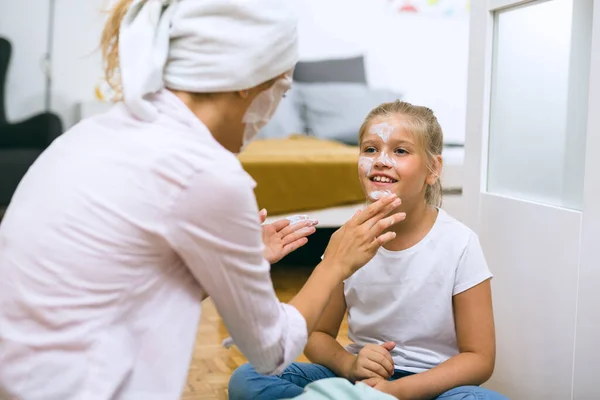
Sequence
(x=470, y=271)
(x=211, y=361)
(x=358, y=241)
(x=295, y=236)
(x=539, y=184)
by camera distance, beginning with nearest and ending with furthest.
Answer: (x=358, y=241) < (x=295, y=236) < (x=470, y=271) < (x=539, y=184) < (x=211, y=361)

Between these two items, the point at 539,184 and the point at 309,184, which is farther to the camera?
the point at 309,184

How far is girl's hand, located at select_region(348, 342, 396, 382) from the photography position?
4.20 ft

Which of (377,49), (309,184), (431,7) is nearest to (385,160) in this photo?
(309,184)

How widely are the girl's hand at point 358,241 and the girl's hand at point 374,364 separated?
0.25 metres

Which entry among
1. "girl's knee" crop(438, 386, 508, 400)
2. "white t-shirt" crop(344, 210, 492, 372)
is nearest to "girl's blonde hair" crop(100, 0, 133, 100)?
"white t-shirt" crop(344, 210, 492, 372)

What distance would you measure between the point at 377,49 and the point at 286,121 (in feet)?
3.54

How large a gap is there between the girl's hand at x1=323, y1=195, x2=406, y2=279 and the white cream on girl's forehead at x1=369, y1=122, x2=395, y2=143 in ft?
0.97

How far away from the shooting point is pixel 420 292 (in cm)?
138

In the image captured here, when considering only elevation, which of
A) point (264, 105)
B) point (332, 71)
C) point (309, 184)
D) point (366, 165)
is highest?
point (332, 71)

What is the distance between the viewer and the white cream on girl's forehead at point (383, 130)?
1.42 m

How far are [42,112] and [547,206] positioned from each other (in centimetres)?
343

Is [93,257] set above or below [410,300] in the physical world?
above

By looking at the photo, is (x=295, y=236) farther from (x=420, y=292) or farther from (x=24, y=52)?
(x=24, y=52)

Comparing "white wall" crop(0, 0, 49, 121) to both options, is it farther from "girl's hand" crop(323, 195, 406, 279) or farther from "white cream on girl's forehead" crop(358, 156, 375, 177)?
"girl's hand" crop(323, 195, 406, 279)
